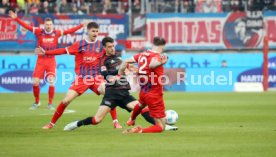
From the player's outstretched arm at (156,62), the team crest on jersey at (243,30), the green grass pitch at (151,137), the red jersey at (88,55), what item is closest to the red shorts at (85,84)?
the red jersey at (88,55)

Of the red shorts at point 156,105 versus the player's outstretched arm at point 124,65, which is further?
the red shorts at point 156,105

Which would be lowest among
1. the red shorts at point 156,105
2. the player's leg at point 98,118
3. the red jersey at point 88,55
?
the player's leg at point 98,118

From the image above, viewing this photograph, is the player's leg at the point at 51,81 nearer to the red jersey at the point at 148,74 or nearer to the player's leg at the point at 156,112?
the player's leg at the point at 156,112

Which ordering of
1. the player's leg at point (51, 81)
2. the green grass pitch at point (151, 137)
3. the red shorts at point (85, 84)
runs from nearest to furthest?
the green grass pitch at point (151, 137) < the red shorts at point (85, 84) < the player's leg at point (51, 81)

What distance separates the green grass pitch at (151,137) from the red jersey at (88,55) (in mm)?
1246

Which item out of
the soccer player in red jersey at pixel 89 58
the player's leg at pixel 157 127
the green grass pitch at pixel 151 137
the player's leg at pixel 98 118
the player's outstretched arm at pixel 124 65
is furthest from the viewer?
the soccer player in red jersey at pixel 89 58

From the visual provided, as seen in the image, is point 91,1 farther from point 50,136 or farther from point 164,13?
point 50,136

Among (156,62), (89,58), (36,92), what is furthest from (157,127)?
(36,92)

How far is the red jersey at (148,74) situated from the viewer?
13812 mm

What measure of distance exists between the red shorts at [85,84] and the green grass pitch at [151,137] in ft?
2.81

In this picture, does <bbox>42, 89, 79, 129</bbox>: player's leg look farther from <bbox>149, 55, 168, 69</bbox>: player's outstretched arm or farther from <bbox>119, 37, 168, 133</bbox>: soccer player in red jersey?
<bbox>149, 55, 168, 69</bbox>: player's outstretched arm

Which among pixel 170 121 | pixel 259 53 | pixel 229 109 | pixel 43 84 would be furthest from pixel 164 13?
pixel 170 121

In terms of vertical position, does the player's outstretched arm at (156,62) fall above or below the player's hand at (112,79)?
above

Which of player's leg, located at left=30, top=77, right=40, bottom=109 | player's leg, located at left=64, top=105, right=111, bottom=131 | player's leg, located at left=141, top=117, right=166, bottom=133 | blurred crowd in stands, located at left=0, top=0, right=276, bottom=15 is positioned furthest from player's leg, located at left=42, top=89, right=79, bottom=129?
blurred crowd in stands, located at left=0, top=0, right=276, bottom=15
